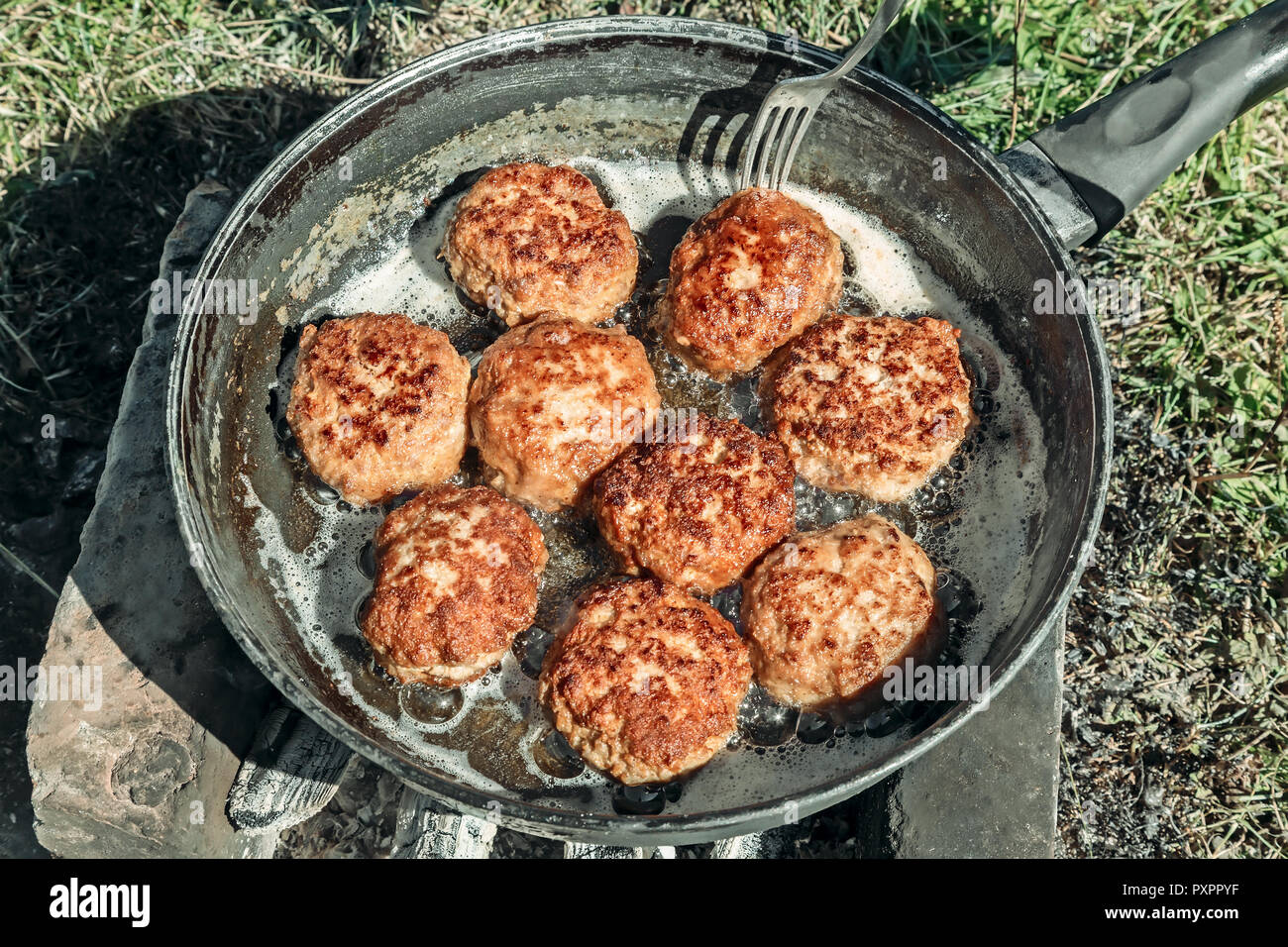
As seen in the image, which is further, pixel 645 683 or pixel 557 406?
pixel 557 406

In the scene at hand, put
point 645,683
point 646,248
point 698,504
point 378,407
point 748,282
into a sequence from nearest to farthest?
point 645,683, point 698,504, point 378,407, point 748,282, point 646,248

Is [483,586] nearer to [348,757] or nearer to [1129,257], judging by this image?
[348,757]

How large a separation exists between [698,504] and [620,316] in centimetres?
92

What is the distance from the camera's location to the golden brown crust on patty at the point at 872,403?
10.9ft

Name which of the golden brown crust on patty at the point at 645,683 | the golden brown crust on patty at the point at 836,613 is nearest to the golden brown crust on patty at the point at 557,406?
the golden brown crust on patty at the point at 645,683

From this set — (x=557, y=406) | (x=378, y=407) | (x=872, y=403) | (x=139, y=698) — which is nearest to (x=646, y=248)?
(x=557, y=406)

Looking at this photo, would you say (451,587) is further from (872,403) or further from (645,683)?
(872,403)

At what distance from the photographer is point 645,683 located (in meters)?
3.02

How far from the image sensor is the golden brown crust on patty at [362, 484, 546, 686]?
10.2 ft

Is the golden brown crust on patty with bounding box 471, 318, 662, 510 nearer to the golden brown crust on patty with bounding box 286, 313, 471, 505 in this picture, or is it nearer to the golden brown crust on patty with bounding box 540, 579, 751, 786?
the golden brown crust on patty with bounding box 286, 313, 471, 505

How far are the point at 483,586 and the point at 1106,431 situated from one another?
6.61 feet

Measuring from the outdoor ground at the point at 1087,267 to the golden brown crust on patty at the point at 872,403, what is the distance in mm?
1412

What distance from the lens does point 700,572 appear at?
324 cm

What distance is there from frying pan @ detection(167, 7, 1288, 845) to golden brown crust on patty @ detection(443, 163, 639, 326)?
265mm
